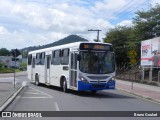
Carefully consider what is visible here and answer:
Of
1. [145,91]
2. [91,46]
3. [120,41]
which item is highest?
[120,41]

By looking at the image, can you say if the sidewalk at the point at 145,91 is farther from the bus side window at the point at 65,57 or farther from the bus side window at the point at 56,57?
the bus side window at the point at 56,57

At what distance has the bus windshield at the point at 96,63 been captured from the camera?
925 inches

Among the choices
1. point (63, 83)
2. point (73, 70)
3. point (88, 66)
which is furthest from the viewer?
point (63, 83)

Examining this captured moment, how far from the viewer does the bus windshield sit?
2350 cm

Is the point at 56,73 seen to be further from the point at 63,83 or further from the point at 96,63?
the point at 96,63

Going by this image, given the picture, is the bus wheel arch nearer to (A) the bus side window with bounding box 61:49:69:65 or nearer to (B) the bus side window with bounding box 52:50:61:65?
(A) the bus side window with bounding box 61:49:69:65

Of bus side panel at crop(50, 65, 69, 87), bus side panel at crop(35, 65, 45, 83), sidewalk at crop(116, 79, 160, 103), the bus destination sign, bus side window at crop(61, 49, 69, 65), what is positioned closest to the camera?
the bus destination sign

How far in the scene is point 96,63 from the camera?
23.6 meters

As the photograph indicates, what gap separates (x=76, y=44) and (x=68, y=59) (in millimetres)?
1483

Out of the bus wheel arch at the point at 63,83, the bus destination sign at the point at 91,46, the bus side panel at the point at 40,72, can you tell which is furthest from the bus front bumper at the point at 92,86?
the bus side panel at the point at 40,72

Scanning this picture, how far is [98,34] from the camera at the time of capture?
75500mm

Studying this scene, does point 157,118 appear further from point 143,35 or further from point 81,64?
point 143,35

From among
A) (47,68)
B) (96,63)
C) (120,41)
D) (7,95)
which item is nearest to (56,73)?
(47,68)

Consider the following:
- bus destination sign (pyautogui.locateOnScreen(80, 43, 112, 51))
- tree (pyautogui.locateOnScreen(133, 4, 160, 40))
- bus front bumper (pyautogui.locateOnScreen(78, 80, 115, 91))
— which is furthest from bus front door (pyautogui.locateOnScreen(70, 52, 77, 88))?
tree (pyautogui.locateOnScreen(133, 4, 160, 40))
